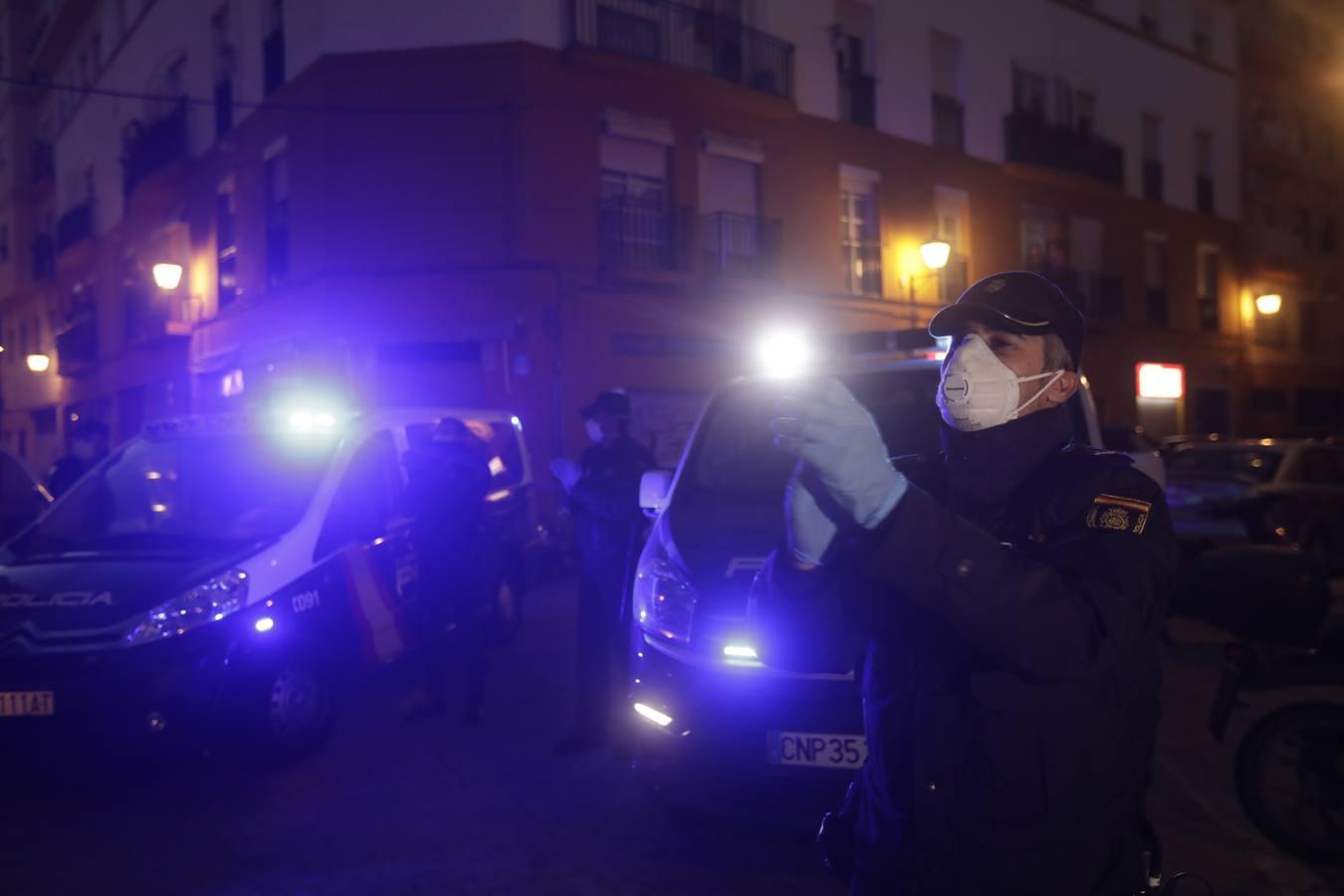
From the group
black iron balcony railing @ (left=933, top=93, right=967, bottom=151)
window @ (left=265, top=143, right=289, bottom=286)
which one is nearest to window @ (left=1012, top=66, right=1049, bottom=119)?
black iron balcony railing @ (left=933, top=93, right=967, bottom=151)

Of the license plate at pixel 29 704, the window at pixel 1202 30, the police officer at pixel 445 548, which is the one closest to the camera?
the license plate at pixel 29 704

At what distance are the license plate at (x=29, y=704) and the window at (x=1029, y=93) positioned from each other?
898 inches

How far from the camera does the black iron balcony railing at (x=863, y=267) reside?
770 inches

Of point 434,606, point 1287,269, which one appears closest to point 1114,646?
point 434,606

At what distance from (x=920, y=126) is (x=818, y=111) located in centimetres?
305

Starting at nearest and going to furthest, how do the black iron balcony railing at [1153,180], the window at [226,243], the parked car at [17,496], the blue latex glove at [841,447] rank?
the blue latex glove at [841,447] < the parked car at [17,496] < the window at [226,243] < the black iron balcony railing at [1153,180]

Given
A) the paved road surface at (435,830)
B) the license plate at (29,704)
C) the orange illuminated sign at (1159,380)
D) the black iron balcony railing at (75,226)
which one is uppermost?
the black iron balcony railing at (75,226)

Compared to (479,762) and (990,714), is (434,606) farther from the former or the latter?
(990,714)

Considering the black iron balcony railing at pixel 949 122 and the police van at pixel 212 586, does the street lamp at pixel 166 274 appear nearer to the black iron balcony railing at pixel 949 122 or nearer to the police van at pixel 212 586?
the police van at pixel 212 586

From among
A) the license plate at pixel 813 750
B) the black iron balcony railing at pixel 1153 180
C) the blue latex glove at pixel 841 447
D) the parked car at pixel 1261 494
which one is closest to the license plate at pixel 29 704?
the license plate at pixel 813 750

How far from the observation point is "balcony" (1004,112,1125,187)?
884 inches

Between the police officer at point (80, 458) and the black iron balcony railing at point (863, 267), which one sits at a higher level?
the black iron balcony railing at point (863, 267)

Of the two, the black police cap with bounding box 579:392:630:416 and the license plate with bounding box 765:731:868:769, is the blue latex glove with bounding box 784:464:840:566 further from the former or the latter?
the black police cap with bounding box 579:392:630:416

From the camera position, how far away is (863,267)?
782 inches
